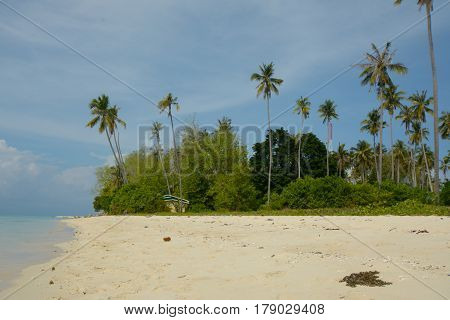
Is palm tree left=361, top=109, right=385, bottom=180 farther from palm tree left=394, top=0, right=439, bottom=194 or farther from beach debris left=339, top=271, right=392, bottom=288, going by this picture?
beach debris left=339, top=271, right=392, bottom=288

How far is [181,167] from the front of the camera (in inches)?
2083

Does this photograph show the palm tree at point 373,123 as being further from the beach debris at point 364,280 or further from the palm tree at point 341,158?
the beach debris at point 364,280

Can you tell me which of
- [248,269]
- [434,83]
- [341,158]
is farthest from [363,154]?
[248,269]

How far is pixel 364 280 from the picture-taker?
6832 mm

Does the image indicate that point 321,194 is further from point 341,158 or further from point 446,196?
point 341,158

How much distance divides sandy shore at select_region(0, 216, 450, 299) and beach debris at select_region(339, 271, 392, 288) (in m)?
0.16

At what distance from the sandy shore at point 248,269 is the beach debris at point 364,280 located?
0.16 meters

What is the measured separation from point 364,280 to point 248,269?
2.24 metres

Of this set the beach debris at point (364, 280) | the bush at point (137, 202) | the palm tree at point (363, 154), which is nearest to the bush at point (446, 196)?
the bush at point (137, 202)

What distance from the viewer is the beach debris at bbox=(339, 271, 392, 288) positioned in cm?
662

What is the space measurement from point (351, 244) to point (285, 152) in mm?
44010

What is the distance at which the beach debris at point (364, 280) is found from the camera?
6.62 meters

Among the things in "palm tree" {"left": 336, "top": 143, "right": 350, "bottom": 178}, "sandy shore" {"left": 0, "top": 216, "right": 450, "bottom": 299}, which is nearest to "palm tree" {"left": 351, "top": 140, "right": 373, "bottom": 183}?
"palm tree" {"left": 336, "top": 143, "right": 350, "bottom": 178}
